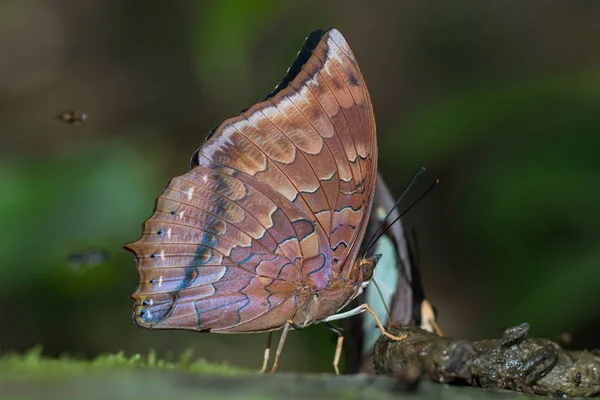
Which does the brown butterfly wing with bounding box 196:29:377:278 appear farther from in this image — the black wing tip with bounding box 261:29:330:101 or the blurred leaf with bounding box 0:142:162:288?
the blurred leaf with bounding box 0:142:162:288

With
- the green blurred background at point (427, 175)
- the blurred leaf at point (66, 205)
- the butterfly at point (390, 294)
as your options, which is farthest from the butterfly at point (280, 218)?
the blurred leaf at point (66, 205)

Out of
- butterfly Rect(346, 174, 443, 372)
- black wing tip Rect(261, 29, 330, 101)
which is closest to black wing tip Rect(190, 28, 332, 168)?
black wing tip Rect(261, 29, 330, 101)

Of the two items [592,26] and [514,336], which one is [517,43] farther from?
[514,336]

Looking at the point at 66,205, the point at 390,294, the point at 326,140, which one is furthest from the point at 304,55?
the point at 66,205

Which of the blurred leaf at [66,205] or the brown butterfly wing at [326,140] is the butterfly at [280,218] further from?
the blurred leaf at [66,205]

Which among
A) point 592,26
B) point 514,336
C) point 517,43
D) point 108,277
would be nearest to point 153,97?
point 108,277
